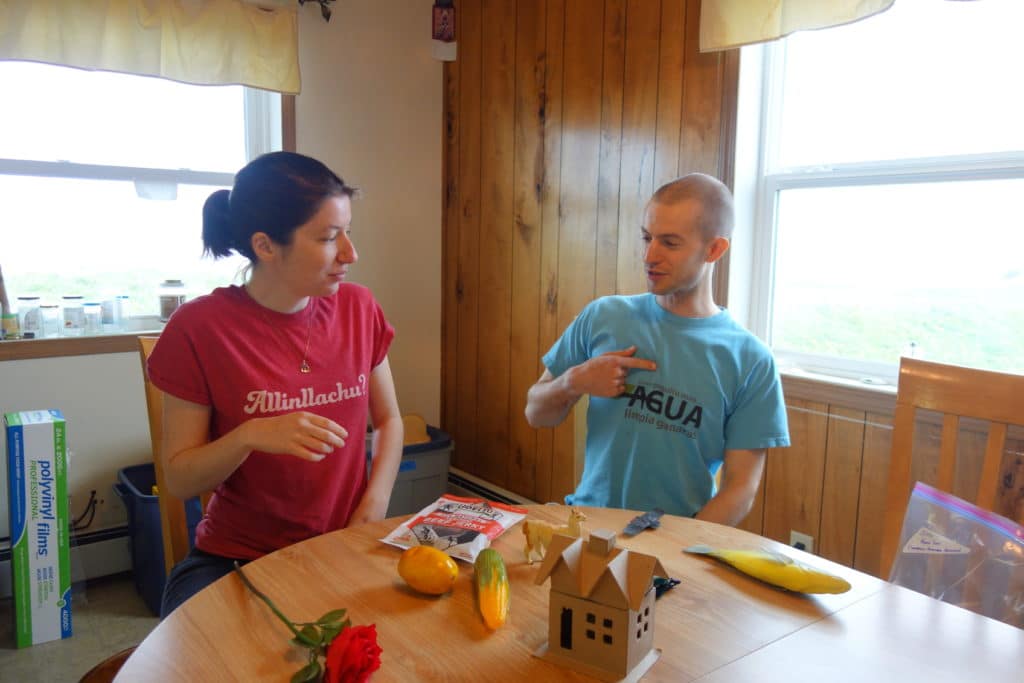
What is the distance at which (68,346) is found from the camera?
254cm

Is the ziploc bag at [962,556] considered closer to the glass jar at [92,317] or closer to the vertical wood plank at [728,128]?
the vertical wood plank at [728,128]

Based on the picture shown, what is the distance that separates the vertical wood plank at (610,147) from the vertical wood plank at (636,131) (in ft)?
0.08

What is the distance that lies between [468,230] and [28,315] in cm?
165

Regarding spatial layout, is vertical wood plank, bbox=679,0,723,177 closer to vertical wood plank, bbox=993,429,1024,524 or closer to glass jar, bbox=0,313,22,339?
vertical wood plank, bbox=993,429,1024,524

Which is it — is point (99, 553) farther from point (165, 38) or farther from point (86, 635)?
point (165, 38)

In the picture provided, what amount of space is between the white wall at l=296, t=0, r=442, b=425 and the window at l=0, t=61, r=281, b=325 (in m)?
0.24

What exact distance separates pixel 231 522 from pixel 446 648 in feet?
2.27

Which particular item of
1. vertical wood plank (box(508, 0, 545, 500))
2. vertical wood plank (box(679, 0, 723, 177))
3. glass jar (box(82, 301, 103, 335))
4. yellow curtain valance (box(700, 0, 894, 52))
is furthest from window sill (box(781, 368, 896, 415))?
glass jar (box(82, 301, 103, 335))

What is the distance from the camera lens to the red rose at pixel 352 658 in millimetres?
750

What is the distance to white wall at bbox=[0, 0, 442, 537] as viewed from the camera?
2635 mm

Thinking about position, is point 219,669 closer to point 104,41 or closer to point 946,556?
point 946,556

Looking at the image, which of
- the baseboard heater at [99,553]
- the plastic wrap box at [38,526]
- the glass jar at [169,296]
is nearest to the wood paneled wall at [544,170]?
the glass jar at [169,296]

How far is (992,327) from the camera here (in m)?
1.85

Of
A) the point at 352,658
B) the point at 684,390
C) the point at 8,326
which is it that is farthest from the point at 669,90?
the point at 8,326
